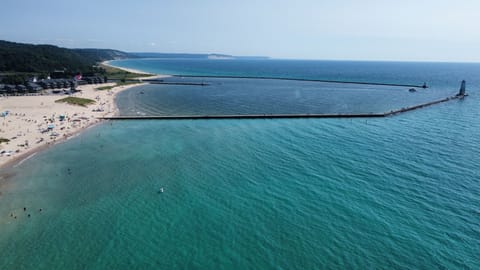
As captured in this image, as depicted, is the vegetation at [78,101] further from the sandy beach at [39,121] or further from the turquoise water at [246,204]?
the turquoise water at [246,204]

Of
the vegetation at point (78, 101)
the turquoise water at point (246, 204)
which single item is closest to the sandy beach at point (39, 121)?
the vegetation at point (78, 101)

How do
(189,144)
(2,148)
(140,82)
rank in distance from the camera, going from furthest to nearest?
1. (140,82)
2. (189,144)
3. (2,148)

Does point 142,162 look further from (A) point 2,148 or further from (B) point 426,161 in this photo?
(B) point 426,161

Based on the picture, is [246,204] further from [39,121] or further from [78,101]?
[78,101]

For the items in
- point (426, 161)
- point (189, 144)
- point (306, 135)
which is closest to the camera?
point (426, 161)

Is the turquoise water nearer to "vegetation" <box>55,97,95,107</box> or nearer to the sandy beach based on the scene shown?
the sandy beach

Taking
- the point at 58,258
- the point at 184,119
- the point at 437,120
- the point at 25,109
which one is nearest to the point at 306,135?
the point at 184,119
